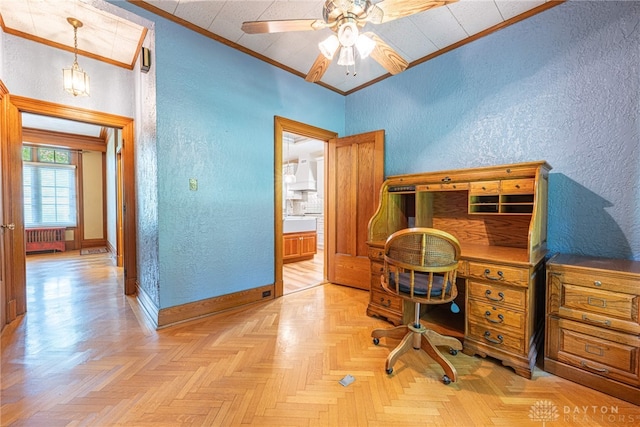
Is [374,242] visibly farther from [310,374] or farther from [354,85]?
[354,85]

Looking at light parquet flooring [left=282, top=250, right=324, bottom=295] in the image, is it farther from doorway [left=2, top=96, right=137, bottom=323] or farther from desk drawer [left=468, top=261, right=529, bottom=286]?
desk drawer [left=468, top=261, right=529, bottom=286]

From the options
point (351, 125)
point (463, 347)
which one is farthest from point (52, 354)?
point (351, 125)

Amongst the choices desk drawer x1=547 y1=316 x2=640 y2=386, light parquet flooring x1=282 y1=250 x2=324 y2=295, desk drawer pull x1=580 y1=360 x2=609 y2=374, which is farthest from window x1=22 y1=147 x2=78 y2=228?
desk drawer pull x1=580 y1=360 x2=609 y2=374

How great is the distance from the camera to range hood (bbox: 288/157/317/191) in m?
6.61

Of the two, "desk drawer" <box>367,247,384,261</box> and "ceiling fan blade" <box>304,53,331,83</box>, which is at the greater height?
"ceiling fan blade" <box>304,53,331,83</box>

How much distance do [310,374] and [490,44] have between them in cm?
327

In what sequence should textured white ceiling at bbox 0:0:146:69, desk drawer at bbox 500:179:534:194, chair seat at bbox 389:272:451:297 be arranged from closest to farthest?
1. chair seat at bbox 389:272:451:297
2. desk drawer at bbox 500:179:534:194
3. textured white ceiling at bbox 0:0:146:69

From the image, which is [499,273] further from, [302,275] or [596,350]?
[302,275]

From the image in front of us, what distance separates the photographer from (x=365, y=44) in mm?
1618

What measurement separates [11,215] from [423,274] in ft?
12.4

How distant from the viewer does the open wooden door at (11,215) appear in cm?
→ 230

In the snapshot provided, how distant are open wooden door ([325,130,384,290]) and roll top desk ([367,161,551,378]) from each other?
22.4 inches

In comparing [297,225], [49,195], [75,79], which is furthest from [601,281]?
[49,195]

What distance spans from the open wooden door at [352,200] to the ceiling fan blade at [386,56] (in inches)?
51.2
